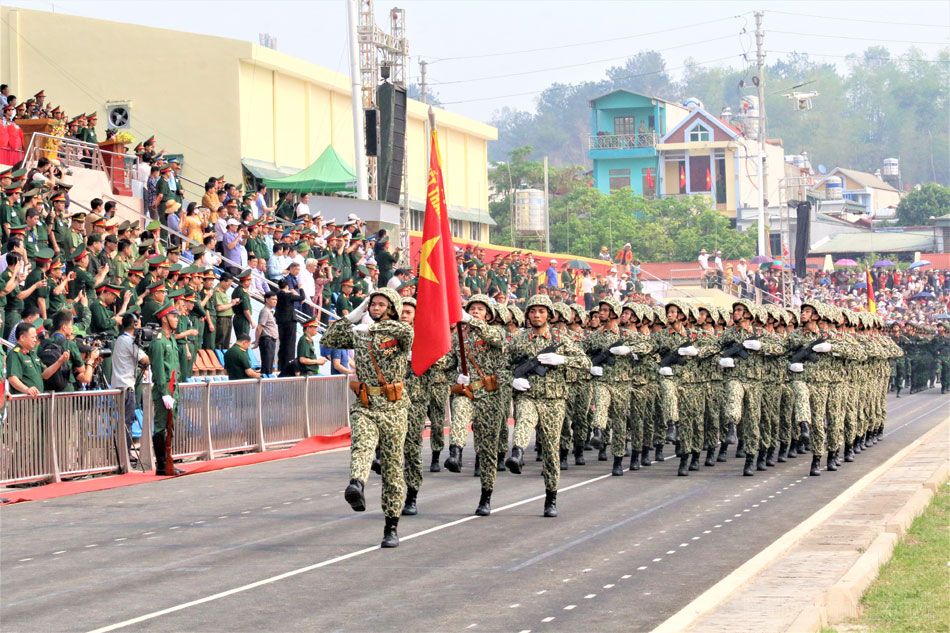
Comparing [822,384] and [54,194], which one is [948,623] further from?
[54,194]

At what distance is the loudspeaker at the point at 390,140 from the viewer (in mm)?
34469

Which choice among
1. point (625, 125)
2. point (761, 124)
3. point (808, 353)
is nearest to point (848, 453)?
point (808, 353)

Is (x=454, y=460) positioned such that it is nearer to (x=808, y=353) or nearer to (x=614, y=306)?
(x=614, y=306)

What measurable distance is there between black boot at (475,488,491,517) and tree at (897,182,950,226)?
92.4m

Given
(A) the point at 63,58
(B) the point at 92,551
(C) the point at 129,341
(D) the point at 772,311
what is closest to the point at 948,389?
(D) the point at 772,311

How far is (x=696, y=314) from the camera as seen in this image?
20.1 metres

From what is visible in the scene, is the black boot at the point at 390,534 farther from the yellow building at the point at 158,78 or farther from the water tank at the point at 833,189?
the water tank at the point at 833,189

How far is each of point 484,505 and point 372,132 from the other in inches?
873

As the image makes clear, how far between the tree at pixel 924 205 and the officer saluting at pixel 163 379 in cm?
9039

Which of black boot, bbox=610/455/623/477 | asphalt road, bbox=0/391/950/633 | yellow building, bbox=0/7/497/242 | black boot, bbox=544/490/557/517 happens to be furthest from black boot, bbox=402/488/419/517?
yellow building, bbox=0/7/497/242

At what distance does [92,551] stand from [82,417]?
485cm

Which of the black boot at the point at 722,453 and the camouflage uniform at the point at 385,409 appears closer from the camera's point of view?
the camouflage uniform at the point at 385,409

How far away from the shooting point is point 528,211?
75.8 metres

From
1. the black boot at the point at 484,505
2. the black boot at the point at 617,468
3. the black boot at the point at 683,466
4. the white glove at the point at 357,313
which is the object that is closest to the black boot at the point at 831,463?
the black boot at the point at 683,466
